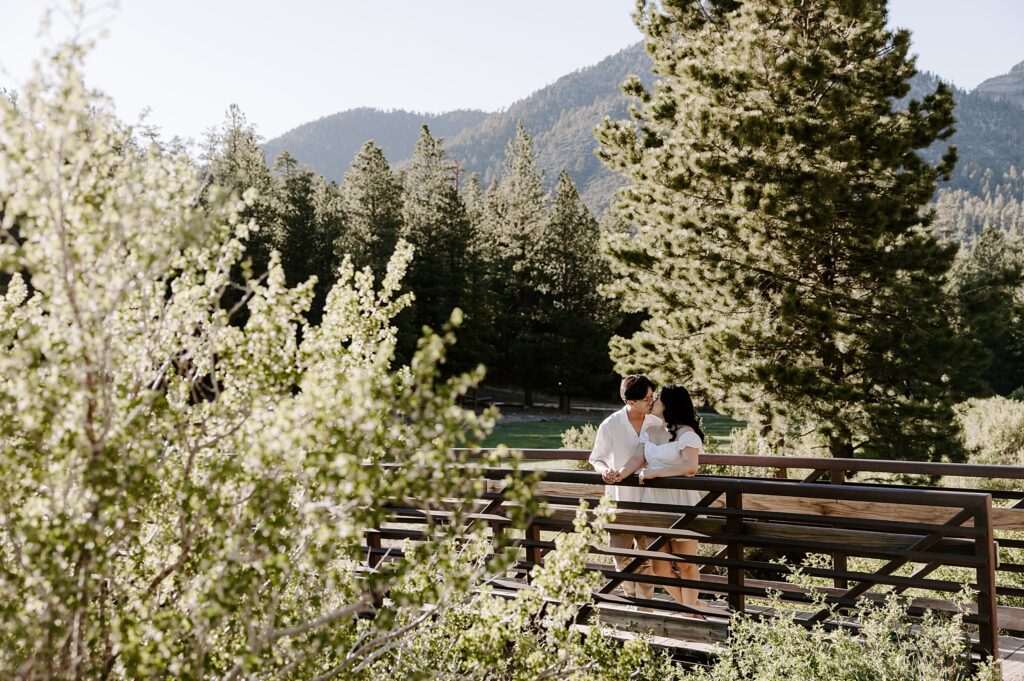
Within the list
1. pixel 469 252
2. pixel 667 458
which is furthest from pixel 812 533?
pixel 469 252

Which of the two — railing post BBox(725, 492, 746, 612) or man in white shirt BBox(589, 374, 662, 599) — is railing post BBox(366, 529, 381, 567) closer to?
man in white shirt BBox(589, 374, 662, 599)

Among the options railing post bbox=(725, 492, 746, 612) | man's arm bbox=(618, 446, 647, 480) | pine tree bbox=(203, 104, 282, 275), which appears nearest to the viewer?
railing post bbox=(725, 492, 746, 612)

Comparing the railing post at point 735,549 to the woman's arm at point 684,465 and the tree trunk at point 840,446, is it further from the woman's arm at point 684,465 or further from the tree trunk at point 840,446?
the tree trunk at point 840,446

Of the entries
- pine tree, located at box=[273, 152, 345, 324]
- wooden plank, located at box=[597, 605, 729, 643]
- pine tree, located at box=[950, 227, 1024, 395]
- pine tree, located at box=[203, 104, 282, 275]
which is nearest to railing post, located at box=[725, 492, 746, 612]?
A: wooden plank, located at box=[597, 605, 729, 643]

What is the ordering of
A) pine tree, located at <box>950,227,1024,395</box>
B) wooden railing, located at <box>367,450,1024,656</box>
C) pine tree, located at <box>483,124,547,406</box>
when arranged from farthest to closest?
pine tree, located at <box>483,124,547,406</box>
pine tree, located at <box>950,227,1024,395</box>
wooden railing, located at <box>367,450,1024,656</box>

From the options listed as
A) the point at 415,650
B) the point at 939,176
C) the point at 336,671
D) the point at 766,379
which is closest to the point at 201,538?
the point at 336,671

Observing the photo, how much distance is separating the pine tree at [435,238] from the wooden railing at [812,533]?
1469 inches

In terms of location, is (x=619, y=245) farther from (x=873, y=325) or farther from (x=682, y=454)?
(x=682, y=454)

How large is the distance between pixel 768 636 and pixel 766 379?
891 centimetres

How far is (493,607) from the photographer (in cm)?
355

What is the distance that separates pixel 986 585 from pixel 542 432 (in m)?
31.8

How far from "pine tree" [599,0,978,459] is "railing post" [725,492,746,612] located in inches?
315

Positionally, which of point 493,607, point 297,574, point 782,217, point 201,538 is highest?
point 782,217

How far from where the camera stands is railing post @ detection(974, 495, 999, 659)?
418 centimetres
